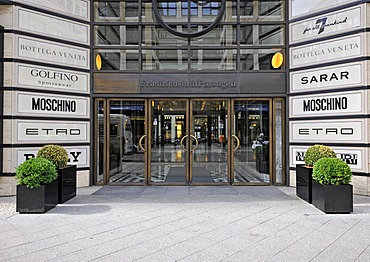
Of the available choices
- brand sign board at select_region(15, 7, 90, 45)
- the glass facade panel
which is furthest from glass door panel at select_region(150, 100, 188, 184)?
brand sign board at select_region(15, 7, 90, 45)

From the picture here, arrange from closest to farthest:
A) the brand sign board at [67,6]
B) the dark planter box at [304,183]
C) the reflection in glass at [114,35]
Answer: the dark planter box at [304,183]
the brand sign board at [67,6]
the reflection in glass at [114,35]

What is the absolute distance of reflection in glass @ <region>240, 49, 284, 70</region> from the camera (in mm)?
8375

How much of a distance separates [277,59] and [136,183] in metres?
5.27

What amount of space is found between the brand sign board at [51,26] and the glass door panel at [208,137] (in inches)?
143

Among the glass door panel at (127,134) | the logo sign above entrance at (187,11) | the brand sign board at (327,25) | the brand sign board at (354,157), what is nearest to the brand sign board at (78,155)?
the glass door panel at (127,134)

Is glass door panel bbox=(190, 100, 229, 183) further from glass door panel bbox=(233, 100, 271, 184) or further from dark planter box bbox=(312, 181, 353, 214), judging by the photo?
dark planter box bbox=(312, 181, 353, 214)

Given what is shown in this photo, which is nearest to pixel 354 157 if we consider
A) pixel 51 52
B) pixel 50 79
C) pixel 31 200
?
pixel 31 200

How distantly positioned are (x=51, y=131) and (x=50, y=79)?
1.34m

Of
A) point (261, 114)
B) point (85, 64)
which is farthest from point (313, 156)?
point (85, 64)

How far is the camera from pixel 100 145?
334 inches

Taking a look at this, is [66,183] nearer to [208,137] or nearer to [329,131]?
[208,137]

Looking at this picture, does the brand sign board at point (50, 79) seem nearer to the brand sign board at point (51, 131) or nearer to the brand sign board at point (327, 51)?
the brand sign board at point (51, 131)

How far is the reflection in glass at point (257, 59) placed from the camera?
27.5ft

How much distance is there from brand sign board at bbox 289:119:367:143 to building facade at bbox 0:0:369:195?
0.04 meters
